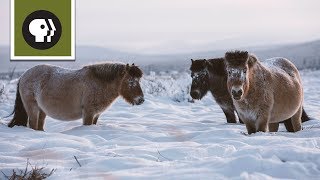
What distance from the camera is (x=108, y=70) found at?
8.88m

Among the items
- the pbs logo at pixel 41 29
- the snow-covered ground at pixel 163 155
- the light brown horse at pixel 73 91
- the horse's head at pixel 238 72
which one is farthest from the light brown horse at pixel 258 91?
the pbs logo at pixel 41 29

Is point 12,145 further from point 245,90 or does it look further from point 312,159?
point 312,159

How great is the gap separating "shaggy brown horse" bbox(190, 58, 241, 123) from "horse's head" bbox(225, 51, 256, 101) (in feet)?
11.8

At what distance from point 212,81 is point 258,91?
3.64 metres

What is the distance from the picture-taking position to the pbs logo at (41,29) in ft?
30.3

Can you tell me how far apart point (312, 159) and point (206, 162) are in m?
0.96

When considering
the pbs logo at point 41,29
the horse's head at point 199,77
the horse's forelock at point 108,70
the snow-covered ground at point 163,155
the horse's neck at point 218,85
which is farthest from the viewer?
the horse's head at point 199,77

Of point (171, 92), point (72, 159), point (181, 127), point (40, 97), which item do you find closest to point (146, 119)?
point (181, 127)

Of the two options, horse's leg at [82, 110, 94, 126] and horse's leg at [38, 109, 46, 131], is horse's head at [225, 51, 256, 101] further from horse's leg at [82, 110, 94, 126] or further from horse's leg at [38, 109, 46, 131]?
horse's leg at [38, 109, 46, 131]

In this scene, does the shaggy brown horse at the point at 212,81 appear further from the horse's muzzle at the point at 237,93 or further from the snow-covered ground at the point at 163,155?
the horse's muzzle at the point at 237,93

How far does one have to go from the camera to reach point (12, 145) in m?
5.66

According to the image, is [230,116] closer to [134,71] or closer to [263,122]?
[134,71]

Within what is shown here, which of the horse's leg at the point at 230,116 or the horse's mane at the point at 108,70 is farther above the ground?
the horse's mane at the point at 108,70

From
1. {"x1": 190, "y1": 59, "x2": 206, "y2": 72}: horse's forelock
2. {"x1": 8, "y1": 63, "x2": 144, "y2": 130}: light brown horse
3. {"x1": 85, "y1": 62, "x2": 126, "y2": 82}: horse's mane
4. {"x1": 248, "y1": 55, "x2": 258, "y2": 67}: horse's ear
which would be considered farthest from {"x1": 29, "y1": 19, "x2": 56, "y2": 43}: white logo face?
{"x1": 248, "y1": 55, "x2": 258, "y2": 67}: horse's ear
